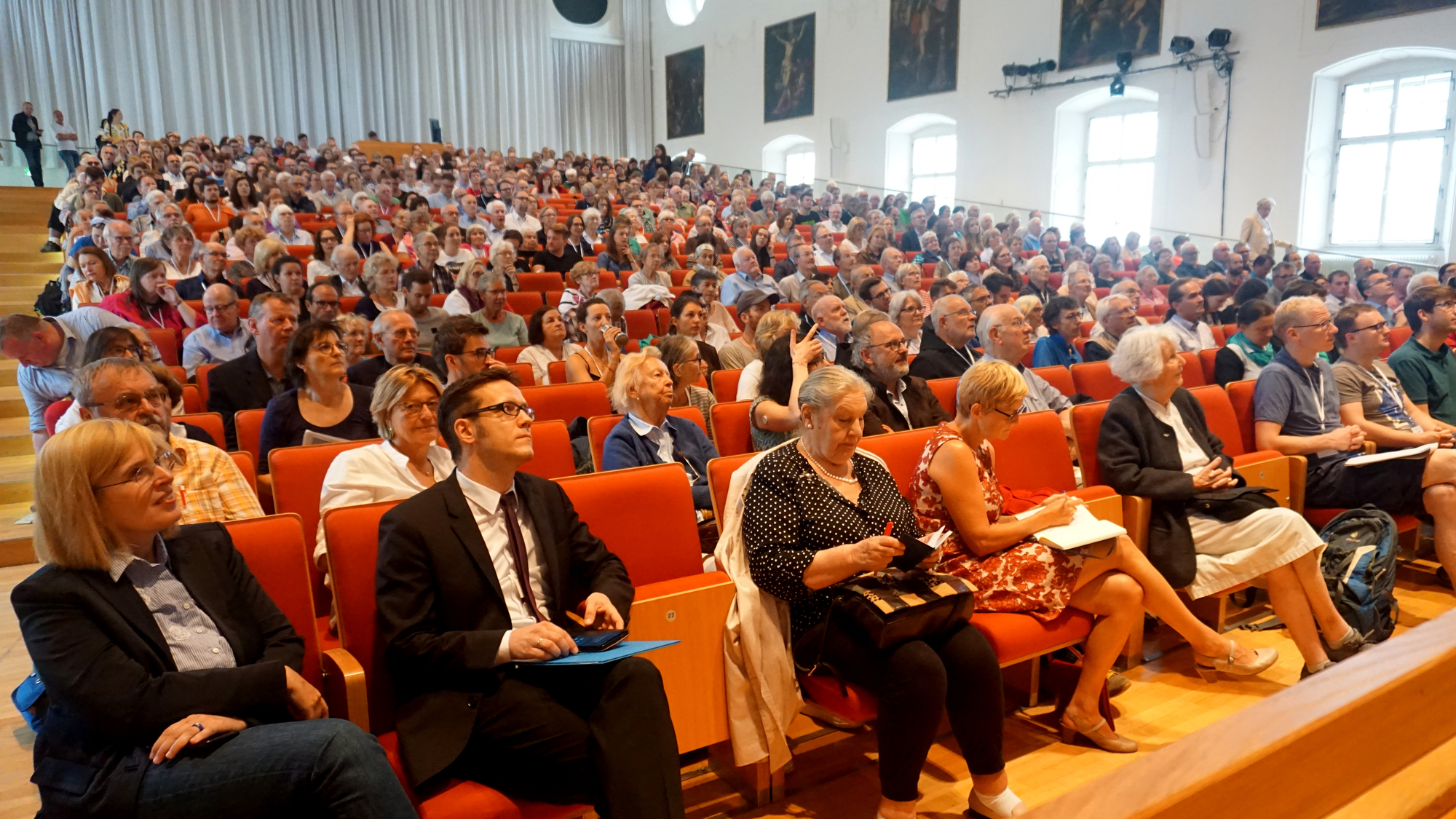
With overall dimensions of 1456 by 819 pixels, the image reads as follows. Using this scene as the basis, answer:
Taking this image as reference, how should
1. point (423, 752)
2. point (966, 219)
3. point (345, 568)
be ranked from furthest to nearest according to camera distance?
point (966, 219) → point (345, 568) → point (423, 752)

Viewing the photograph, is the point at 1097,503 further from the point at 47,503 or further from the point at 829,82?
the point at 829,82

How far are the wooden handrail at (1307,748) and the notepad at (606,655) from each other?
1.05 m

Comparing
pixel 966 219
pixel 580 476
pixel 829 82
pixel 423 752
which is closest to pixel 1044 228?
pixel 966 219

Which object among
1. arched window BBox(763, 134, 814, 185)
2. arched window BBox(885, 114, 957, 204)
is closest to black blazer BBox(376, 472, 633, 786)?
arched window BBox(885, 114, 957, 204)

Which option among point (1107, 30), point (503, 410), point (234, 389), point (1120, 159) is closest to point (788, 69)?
point (1107, 30)

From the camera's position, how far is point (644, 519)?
2.09 m

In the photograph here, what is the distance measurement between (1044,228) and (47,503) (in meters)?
10.7

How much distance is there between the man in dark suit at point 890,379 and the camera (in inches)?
123

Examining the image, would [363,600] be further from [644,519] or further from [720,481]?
[720,481]

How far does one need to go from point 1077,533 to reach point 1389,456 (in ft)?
5.39

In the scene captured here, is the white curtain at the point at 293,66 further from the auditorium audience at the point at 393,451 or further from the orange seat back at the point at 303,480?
the auditorium audience at the point at 393,451

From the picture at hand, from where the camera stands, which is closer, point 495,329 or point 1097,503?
point 1097,503

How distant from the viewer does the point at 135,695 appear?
4.40 feet

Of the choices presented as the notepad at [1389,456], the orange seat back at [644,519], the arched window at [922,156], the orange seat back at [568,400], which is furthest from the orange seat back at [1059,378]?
the arched window at [922,156]
